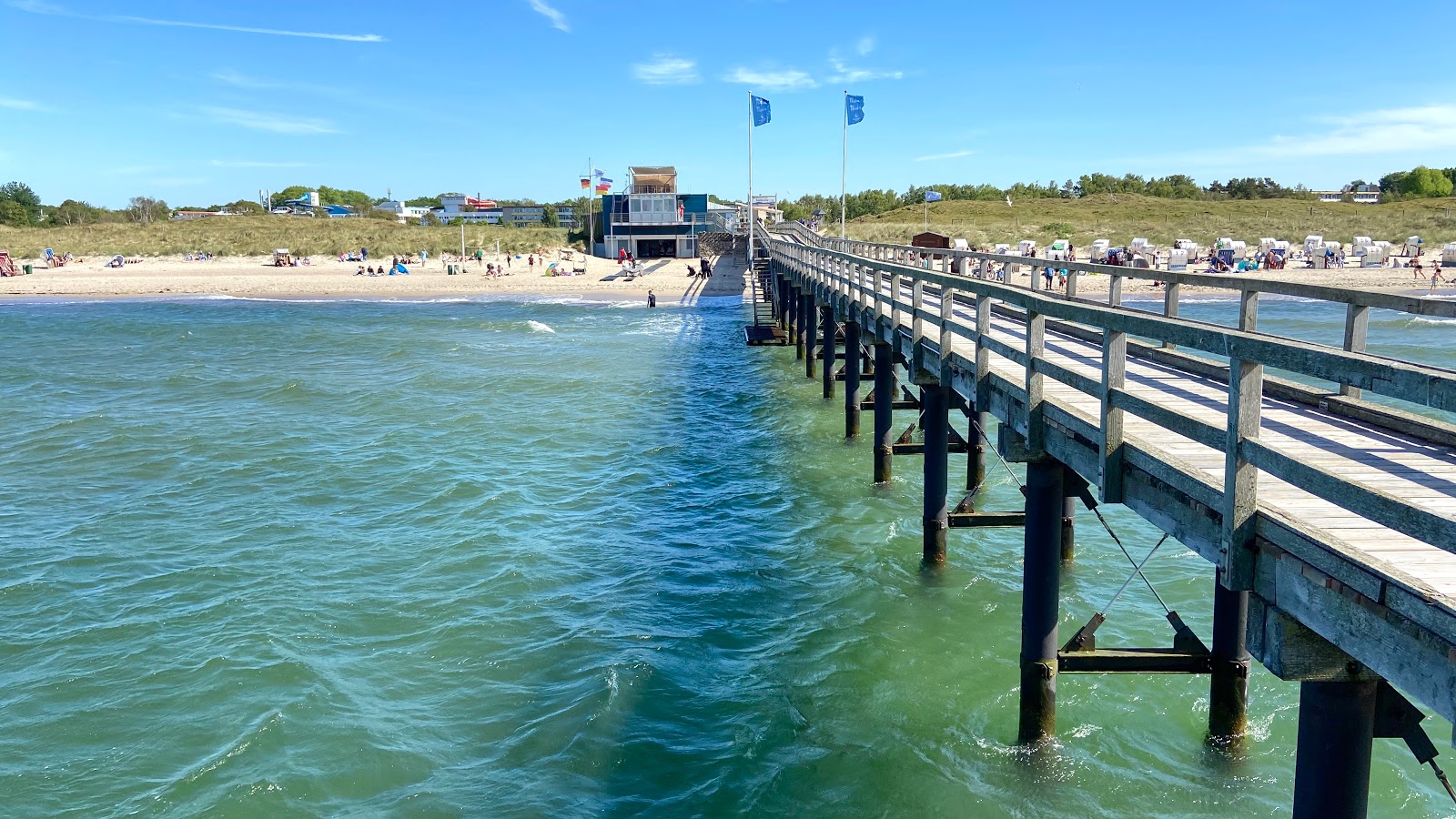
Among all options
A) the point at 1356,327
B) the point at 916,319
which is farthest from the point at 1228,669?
the point at 916,319

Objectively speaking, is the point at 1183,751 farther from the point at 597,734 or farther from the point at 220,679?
the point at 220,679

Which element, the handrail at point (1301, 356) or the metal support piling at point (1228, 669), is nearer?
the handrail at point (1301, 356)

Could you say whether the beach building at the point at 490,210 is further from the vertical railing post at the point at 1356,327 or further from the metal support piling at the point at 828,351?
the vertical railing post at the point at 1356,327

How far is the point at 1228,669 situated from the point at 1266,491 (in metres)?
3.27

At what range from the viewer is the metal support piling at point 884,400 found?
15344mm

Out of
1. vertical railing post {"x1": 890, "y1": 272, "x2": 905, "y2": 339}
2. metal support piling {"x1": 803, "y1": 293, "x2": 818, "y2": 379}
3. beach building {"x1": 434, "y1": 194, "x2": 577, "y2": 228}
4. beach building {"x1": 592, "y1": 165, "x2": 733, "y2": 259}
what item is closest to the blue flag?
metal support piling {"x1": 803, "y1": 293, "x2": 818, "y2": 379}

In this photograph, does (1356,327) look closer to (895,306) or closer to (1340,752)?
(1340,752)

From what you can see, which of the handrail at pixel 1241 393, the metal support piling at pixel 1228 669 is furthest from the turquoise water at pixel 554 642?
the handrail at pixel 1241 393

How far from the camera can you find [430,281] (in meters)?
70.9

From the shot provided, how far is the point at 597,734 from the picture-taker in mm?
9016

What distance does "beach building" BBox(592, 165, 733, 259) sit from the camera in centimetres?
7519

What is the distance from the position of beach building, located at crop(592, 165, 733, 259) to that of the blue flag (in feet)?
81.2

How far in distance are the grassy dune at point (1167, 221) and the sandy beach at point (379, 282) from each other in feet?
62.6

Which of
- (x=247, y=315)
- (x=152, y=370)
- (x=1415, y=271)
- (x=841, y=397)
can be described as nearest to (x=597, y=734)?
(x=841, y=397)
